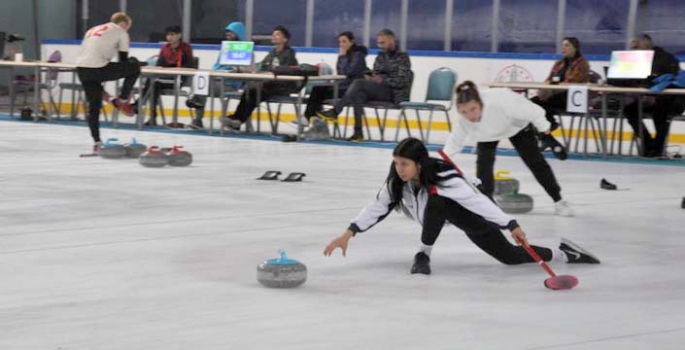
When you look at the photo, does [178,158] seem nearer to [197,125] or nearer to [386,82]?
[386,82]

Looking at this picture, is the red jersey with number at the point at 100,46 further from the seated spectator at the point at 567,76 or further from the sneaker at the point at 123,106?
the seated spectator at the point at 567,76

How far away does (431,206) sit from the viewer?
6.07 meters

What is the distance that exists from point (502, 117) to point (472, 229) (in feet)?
6.94

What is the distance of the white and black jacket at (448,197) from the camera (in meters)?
5.96

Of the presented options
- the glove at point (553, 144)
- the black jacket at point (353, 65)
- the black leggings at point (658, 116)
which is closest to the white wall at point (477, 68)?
the black jacket at point (353, 65)

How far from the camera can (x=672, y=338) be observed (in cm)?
474

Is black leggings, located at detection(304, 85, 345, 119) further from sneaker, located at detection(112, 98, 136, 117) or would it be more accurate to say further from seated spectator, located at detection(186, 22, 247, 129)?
sneaker, located at detection(112, 98, 136, 117)

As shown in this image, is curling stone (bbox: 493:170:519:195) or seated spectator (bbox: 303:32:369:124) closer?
curling stone (bbox: 493:170:519:195)

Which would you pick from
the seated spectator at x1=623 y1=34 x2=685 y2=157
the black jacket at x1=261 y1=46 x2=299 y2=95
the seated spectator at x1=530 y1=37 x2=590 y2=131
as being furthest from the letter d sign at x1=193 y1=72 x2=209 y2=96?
the seated spectator at x1=623 y1=34 x2=685 y2=157

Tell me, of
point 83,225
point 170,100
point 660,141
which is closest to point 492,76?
point 660,141

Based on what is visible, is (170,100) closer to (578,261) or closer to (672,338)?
(578,261)

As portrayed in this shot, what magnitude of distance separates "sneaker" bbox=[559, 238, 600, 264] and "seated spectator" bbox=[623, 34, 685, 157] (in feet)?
26.2

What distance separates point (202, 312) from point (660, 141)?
33.6 ft

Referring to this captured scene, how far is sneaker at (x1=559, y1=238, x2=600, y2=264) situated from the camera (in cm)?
654
